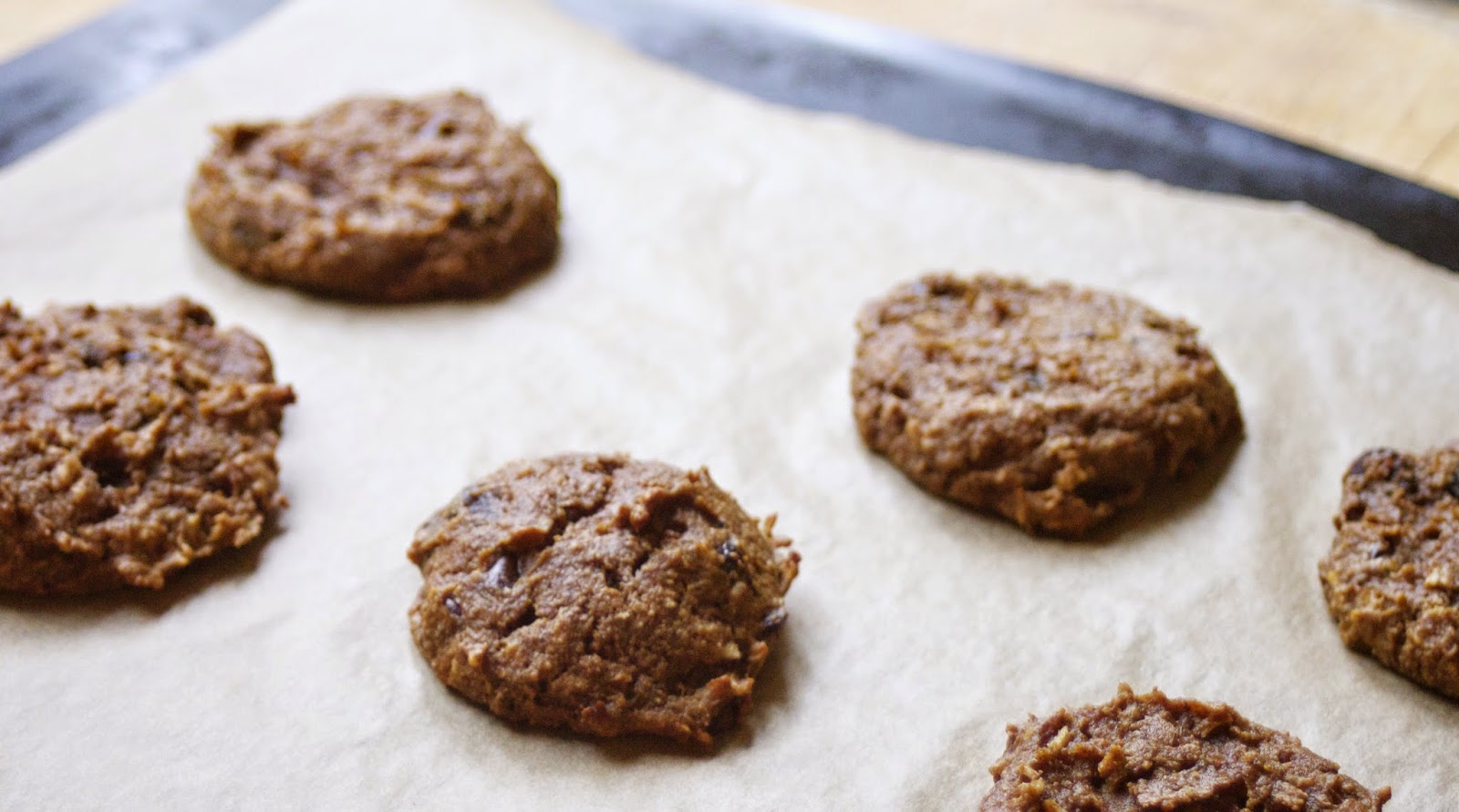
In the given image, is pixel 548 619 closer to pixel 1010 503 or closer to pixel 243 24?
pixel 1010 503

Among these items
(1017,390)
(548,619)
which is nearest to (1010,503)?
(1017,390)

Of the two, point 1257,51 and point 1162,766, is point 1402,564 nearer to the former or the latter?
point 1162,766

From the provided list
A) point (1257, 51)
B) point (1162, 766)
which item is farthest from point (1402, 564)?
point (1257, 51)

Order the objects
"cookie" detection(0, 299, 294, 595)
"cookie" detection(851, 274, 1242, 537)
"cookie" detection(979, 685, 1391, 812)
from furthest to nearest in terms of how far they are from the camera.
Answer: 1. "cookie" detection(851, 274, 1242, 537)
2. "cookie" detection(0, 299, 294, 595)
3. "cookie" detection(979, 685, 1391, 812)

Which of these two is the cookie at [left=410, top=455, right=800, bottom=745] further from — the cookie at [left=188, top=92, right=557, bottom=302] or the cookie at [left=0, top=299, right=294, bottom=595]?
the cookie at [left=188, top=92, right=557, bottom=302]

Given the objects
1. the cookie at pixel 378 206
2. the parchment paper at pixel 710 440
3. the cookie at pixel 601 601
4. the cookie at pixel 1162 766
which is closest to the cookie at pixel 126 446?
the parchment paper at pixel 710 440

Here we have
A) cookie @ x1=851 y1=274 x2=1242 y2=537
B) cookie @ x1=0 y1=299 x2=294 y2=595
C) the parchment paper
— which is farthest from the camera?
cookie @ x1=851 y1=274 x2=1242 y2=537

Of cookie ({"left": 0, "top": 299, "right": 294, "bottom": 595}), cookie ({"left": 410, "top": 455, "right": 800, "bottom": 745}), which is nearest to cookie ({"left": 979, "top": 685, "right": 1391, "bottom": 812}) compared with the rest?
cookie ({"left": 410, "top": 455, "right": 800, "bottom": 745})
